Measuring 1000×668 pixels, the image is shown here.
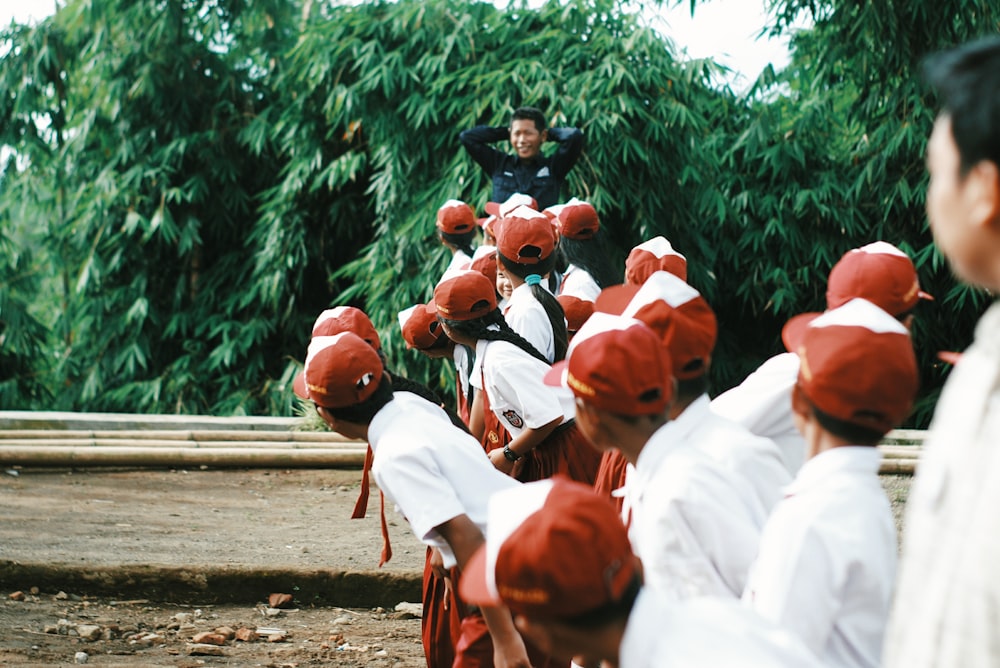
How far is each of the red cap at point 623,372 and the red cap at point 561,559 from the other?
412 mm

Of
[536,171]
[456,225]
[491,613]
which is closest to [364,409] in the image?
[491,613]

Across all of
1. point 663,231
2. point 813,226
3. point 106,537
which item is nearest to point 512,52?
point 663,231

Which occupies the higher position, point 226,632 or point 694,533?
point 694,533

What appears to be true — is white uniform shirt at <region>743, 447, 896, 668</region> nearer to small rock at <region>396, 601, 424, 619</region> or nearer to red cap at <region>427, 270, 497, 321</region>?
red cap at <region>427, 270, 497, 321</region>

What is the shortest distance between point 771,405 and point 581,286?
2013mm

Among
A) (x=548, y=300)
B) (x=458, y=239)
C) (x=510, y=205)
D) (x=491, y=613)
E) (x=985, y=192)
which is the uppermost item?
(x=985, y=192)

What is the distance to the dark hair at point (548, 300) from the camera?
157 inches

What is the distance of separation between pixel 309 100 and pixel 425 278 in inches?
78.2

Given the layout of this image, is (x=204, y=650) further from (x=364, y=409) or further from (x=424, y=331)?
(x=364, y=409)

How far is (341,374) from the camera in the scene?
2.54 metres

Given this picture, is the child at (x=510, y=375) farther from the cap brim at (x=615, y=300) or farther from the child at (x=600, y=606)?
the child at (x=600, y=606)

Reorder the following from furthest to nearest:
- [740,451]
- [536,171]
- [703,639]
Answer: [536,171], [740,451], [703,639]

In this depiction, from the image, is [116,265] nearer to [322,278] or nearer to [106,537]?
[322,278]

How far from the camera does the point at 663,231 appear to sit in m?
8.27
